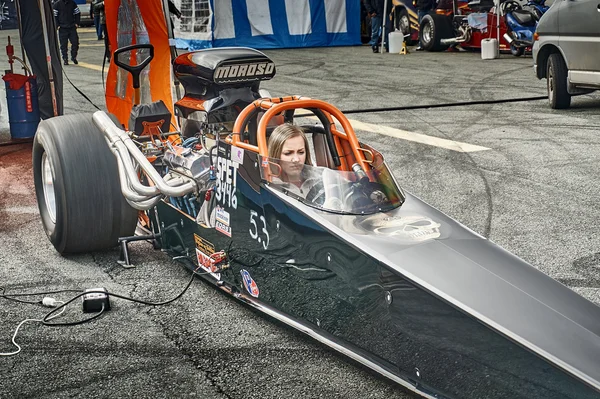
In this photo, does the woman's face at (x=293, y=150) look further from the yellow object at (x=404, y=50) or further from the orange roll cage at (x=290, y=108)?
the yellow object at (x=404, y=50)

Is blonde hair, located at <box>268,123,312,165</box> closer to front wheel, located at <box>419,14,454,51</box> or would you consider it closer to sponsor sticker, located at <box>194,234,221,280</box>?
sponsor sticker, located at <box>194,234,221,280</box>

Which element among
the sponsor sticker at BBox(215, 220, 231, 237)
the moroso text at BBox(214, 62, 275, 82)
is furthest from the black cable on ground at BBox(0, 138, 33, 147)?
the sponsor sticker at BBox(215, 220, 231, 237)

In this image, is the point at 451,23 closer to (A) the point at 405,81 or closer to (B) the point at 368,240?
(A) the point at 405,81

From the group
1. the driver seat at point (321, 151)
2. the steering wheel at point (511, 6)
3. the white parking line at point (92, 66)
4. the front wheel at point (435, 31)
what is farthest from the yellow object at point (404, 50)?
the driver seat at point (321, 151)

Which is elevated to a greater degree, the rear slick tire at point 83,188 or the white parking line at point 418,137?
the rear slick tire at point 83,188

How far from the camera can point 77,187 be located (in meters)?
5.77

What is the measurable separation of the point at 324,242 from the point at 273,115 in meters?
1.01

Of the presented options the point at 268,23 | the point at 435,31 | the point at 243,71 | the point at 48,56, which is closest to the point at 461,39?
the point at 435,31

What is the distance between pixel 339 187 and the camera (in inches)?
172

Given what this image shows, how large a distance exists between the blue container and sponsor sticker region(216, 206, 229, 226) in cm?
664

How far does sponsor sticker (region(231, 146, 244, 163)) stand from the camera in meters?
4.82

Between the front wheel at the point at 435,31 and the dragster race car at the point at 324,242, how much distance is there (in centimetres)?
1502

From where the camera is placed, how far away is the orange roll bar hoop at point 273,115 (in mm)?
4754

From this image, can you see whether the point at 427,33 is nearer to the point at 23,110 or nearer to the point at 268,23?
the point at 268,23
